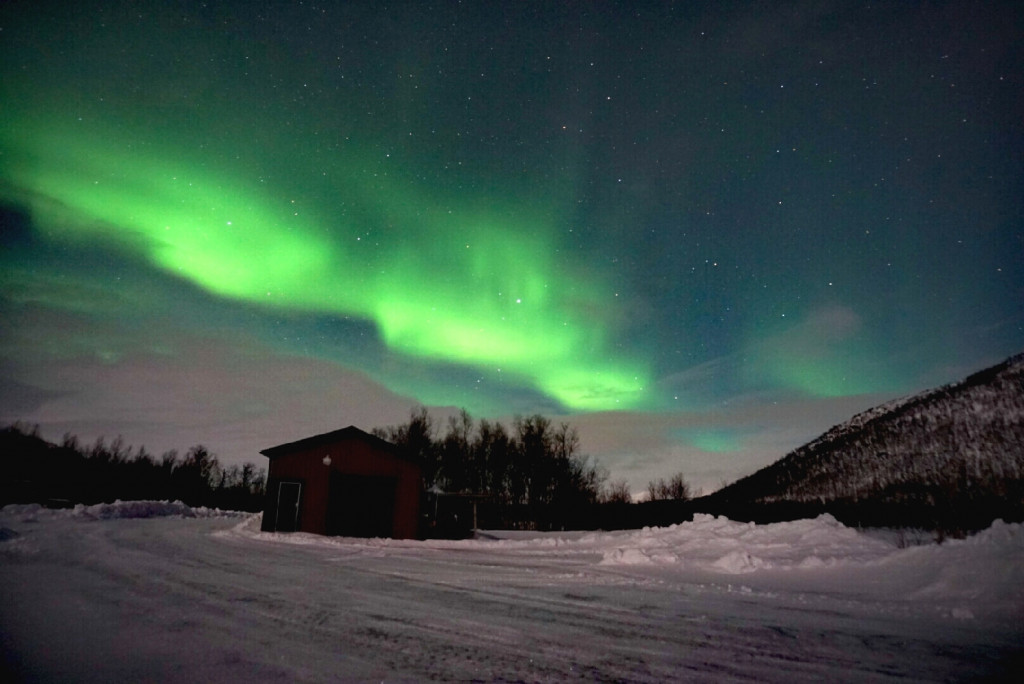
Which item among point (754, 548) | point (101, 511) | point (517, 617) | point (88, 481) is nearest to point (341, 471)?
point (101, 511)

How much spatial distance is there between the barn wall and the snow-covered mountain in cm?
1391

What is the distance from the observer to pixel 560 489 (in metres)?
50.6

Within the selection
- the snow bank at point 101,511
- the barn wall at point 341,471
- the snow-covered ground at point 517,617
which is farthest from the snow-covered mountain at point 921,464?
the snow bank at point 101,511

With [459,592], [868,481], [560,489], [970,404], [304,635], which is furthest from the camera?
[560,489]

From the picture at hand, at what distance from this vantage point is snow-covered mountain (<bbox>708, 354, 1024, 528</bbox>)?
39.9 feet

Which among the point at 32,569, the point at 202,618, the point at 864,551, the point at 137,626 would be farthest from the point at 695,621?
the point at 32,569

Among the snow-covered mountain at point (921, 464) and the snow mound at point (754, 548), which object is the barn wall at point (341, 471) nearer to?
the snow mound at point (754, 548)

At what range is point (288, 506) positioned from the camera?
67.1 feet

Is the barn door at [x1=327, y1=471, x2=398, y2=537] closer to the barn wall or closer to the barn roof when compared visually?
the barn wall

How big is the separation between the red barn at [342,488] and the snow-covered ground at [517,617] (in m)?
10.6

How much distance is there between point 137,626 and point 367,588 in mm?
3014

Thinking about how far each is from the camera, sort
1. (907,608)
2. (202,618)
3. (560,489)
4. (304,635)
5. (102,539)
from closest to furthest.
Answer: (304,635) → (202,618) → (907,608) → (102,539) → (560,489)

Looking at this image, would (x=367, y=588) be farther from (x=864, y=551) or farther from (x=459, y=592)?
(x=864, y=551)

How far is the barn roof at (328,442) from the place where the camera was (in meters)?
21.2
